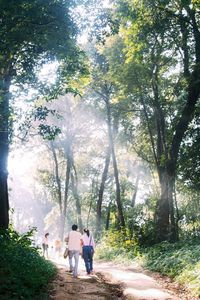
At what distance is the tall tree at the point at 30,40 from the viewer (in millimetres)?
9094

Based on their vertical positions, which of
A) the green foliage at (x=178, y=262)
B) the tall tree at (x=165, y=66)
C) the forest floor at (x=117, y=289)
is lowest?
the forest floor at (x=117, y=289)

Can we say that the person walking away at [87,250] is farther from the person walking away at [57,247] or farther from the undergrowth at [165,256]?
the person walking away at [57,247]

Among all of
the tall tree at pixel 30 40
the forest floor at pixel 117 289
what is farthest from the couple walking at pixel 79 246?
the tall tree at pixel 30 40

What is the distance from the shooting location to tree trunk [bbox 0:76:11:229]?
1009cm

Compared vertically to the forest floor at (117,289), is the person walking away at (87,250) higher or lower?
higher

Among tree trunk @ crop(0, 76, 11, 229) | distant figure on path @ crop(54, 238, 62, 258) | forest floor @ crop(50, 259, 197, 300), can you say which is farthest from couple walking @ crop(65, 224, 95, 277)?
distant figure on path @ crop(54, 238, 62, 258)

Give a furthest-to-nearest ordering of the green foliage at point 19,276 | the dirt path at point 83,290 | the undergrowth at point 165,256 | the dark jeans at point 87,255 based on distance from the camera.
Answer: the dark jeans at point 87,255, the undergrowth at point 165,256, the dirt path at point 83,290, the green foliage at point 19,276

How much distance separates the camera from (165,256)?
1723 cm

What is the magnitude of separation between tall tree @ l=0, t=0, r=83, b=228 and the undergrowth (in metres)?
6.52

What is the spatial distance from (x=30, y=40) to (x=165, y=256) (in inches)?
434

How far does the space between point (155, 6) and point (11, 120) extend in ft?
34.6

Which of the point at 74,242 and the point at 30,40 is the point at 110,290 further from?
the point at 30,40

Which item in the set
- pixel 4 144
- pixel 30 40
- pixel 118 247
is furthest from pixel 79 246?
pixel 118 247

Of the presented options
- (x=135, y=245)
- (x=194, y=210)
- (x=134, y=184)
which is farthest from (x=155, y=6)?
(x=134, y=184)
